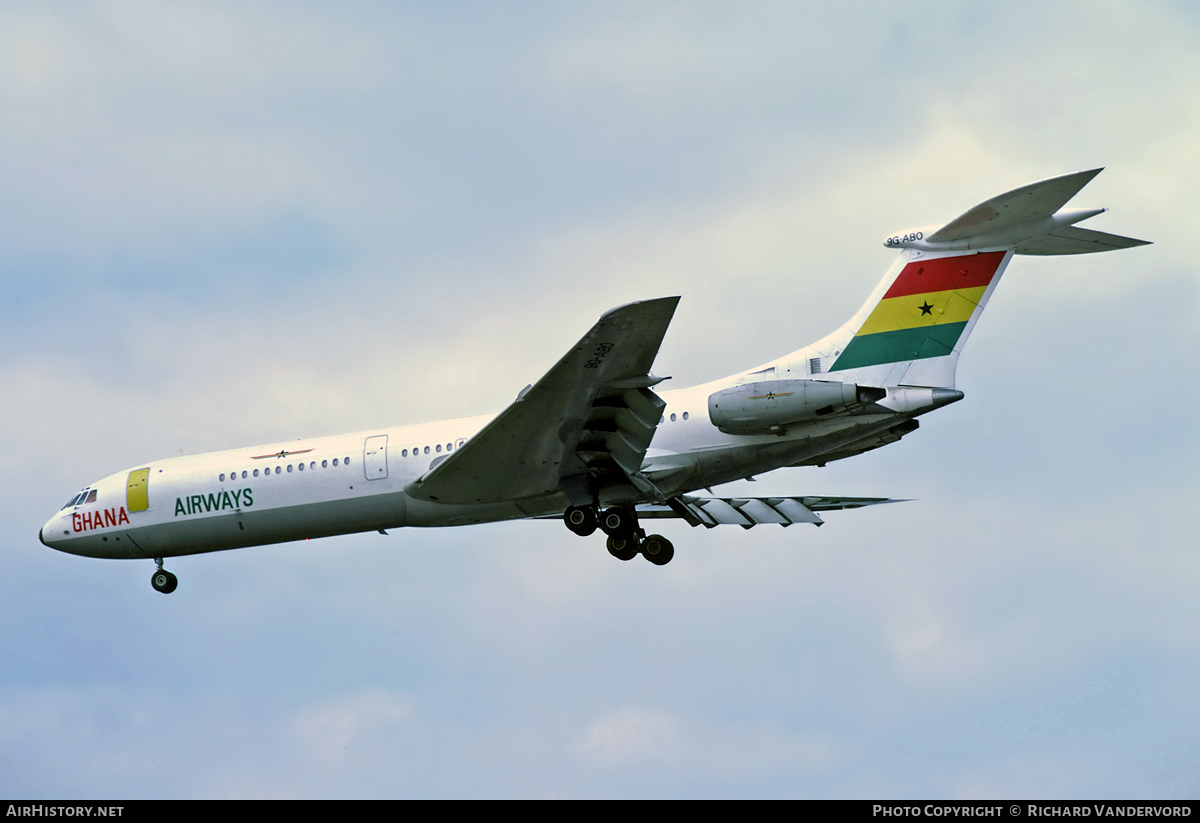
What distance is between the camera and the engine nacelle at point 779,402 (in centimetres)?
2750

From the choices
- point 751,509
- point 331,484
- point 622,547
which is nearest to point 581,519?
point 622,547

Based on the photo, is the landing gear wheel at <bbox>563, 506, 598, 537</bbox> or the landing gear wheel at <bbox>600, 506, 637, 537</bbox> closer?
the landing gear wheel at <bbox>563, 506, 598, 537</bbox>

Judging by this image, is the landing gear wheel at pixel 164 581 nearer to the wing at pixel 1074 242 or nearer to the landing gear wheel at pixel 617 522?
the landing gear wheel at pixel 617 522

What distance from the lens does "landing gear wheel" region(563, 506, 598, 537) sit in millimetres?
30495

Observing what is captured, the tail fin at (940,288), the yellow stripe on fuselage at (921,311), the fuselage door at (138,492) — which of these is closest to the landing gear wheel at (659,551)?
the tail fin at (940,288)

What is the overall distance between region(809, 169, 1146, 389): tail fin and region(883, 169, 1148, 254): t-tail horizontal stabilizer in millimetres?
20

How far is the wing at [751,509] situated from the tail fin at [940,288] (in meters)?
6.39

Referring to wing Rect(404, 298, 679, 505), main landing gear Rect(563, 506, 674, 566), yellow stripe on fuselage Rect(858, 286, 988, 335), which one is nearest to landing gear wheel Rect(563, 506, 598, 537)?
main landing gear Rect(563, 506, 674, 566)

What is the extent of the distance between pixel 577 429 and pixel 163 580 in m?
11.8

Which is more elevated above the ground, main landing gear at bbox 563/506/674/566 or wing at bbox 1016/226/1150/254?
wing at bbox 1016/226/1150/254

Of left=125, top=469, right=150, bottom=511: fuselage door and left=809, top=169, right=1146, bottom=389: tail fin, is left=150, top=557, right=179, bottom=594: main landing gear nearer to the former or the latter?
left=125, top=469, right=150, bottom=511: fuselage door
